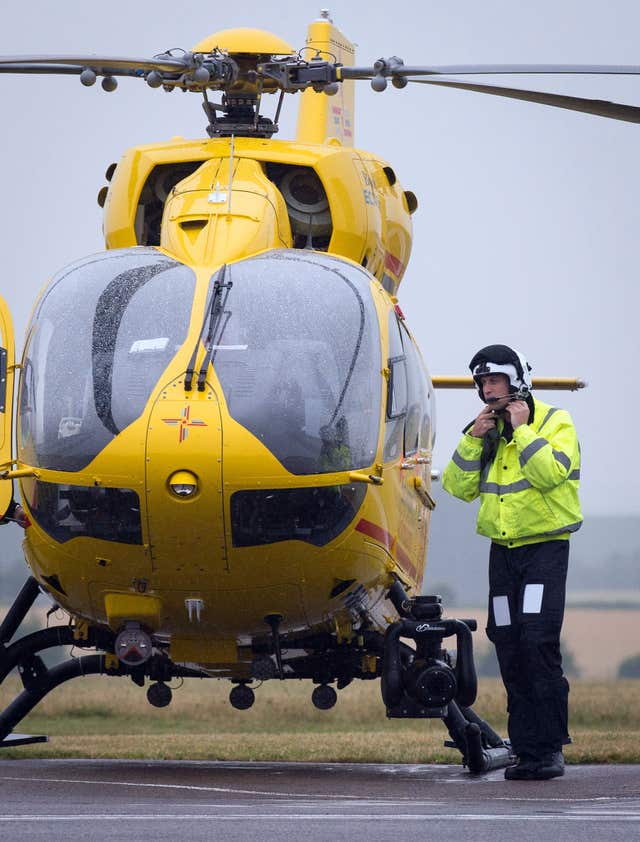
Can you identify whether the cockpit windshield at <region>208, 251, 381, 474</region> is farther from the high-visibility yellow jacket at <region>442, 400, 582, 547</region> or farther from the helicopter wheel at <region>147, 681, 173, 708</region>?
the helicopter wheel at <region>147, 681, 173, 708</region>

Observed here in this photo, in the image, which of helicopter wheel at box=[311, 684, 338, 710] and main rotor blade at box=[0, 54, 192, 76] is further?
helicopter wheel at box=[311, 684, 338, 710]

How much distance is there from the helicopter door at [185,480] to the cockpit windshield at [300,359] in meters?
0.20

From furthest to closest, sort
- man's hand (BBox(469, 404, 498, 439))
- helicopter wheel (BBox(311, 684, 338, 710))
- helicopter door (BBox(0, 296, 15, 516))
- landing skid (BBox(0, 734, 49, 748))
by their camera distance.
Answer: landing skid (BBox(0, 734, 49, 748))
helicopter wheel (BBox(311, 684, 338, 710))
man's hand (BBox(469, 404, 498, 439))
helicopter door (BBox(0, 296, 15, 516))

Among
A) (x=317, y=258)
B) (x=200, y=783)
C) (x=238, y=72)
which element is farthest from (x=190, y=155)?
(x=200, y=783)

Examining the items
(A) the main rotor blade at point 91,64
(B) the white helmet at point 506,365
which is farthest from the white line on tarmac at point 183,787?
(A) the main rotor blade at point 91,64

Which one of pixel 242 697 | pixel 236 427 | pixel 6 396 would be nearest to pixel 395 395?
pixel 236 427

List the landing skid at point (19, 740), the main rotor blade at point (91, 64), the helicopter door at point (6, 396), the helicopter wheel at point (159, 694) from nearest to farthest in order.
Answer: the helicopter door at point (6, 396) → the main rotor blade at point (91, 64) → the helicopter wheel at point (159, 694) → the landing skid at point (19, 740)

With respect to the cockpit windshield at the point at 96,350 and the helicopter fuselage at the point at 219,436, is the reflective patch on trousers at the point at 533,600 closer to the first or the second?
the helicopter fuselage at the point at 219,436

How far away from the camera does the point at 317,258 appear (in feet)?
32.3

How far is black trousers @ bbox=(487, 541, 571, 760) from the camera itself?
30.7 feet

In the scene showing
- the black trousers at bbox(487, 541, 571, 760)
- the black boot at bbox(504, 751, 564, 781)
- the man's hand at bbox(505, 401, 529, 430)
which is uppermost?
the man's hand at bbox(505, 401, 529, 430)

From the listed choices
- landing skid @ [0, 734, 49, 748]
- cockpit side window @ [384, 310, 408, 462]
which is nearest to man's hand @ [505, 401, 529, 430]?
cockpit side window @ [384, 310, 408, 462]

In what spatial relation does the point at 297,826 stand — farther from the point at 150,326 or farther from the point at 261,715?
the point at 261,715

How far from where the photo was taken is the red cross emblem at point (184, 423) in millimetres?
8375
